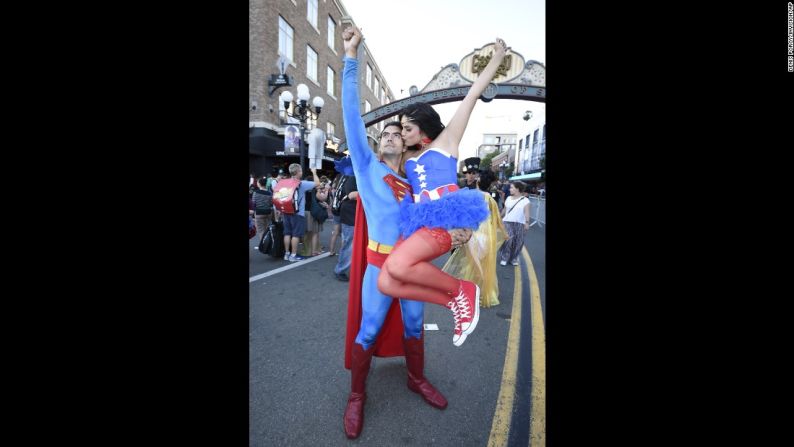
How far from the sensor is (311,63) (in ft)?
Result: 55.7

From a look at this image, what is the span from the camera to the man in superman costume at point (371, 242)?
1.51m

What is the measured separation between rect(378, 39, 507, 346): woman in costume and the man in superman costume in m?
0.08

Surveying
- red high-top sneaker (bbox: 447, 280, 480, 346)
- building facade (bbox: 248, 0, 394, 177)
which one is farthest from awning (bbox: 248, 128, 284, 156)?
red high-top sneaker (bbox: 447, 280, 480, 346)

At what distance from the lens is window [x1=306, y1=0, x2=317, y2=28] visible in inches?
632

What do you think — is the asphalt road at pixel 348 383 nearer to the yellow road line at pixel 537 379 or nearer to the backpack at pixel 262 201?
the yellow road line at pixel 537 379

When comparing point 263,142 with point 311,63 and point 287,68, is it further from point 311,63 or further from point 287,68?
point 311,63

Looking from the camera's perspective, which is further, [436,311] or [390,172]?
[436,311]

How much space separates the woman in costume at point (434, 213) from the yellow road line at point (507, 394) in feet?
1.87

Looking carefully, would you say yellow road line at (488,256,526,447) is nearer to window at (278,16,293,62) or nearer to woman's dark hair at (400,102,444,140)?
woman's dark hair at (400,102,444,140)
